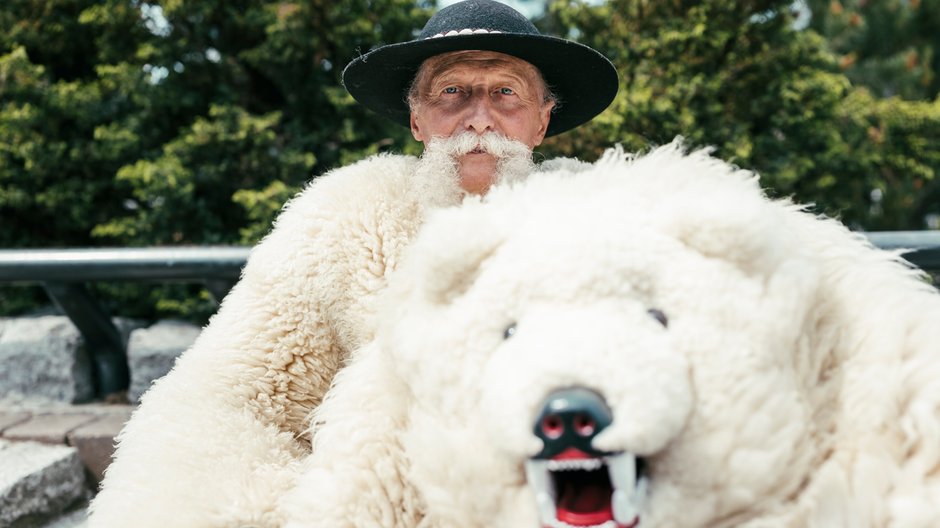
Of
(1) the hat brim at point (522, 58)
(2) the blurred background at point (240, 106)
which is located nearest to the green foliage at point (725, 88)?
(2) the blurred background at point (240, 106)

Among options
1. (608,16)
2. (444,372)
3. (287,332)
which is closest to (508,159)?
(287,332)

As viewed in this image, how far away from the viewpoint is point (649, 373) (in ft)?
2.30

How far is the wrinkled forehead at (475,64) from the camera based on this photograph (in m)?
1.54

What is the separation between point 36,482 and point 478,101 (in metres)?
1.92

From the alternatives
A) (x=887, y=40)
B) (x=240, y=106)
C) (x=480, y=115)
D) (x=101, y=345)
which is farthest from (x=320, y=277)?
(x=887, y=40)

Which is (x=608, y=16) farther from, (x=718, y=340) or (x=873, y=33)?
(x=873, y=33)

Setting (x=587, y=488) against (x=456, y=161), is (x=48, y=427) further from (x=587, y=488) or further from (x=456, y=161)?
(x=587, y=488)

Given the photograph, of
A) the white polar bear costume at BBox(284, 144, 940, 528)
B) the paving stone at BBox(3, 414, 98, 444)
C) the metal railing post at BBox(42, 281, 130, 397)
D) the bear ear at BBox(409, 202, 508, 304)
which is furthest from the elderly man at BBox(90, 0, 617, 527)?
the metal railing post at BBox(42, 281, 130, 397)

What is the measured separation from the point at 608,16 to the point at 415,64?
13.5 feet

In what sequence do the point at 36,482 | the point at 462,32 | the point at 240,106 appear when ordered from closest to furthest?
the point at 462,32 < the point at 36,482 < the point at 240,106

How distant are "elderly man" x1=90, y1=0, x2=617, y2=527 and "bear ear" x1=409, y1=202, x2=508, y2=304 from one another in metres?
0.40

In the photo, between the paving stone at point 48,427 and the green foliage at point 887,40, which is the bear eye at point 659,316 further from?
the green foliage at point 887,40

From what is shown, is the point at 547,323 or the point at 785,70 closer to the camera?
the point at 547,323

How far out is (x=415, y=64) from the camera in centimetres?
165
